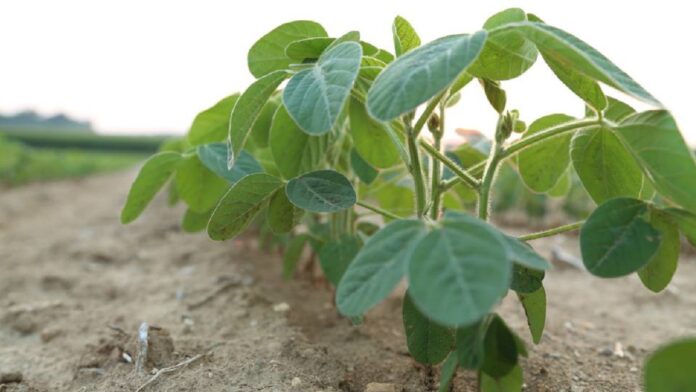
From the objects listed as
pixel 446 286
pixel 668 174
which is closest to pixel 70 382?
pixel 446 286

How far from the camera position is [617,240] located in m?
1.00

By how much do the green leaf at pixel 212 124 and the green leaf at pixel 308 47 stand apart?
0.46m

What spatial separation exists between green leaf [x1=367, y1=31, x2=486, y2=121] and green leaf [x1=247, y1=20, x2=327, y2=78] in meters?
0.44

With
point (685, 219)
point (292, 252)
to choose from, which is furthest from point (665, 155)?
point (292, 252)

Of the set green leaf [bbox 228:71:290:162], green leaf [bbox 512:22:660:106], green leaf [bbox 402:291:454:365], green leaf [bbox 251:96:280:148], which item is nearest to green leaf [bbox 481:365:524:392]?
green leaf [bbox 402:291:454:365]

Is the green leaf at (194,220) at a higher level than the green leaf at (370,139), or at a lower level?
lower

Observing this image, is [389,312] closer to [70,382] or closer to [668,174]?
[70,382]

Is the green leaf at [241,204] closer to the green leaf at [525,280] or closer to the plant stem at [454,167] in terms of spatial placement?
the plant stem at [454,167]

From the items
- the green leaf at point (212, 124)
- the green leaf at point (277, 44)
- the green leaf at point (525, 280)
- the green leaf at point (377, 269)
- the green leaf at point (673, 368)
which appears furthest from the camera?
the green leaf at point (212, 124)

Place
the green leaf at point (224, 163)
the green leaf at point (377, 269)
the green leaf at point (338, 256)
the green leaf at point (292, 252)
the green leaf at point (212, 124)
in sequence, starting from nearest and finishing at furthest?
1. the green leaf at point (377, 269)
2. the green leaf at point (224, 163)
3. the green leaf at point (338, 256)
4. the green leaf at point (212, 124)
5. the green leaf at point (292, 252)

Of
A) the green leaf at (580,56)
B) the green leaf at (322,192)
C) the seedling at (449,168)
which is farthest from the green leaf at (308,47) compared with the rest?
the green leaf at (580,56)

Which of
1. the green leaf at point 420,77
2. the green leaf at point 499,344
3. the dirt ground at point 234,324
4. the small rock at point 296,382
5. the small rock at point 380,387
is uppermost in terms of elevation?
the green leaf at point 420,77

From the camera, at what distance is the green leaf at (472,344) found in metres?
0.98

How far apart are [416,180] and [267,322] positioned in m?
0.88
